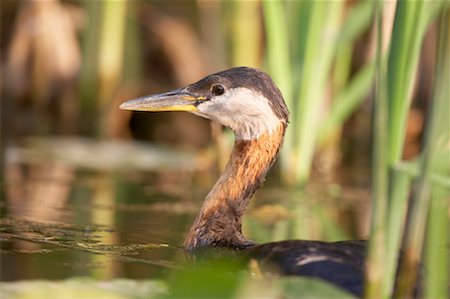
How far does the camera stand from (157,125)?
13758 mm

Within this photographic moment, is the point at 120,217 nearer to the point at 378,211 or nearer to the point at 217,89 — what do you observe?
the point at 217,89

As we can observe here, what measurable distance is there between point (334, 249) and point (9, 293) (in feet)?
4.48

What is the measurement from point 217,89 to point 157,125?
7.63 metres

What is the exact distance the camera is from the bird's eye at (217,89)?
6.15 meters

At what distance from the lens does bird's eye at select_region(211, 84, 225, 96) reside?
6154mm

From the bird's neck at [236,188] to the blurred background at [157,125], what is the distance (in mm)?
268

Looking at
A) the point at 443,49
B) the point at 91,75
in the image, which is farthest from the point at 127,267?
the point at 91,75

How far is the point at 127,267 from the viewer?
18.1ft

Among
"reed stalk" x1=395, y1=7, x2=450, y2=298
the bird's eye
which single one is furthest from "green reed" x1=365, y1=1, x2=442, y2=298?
the bird's eye

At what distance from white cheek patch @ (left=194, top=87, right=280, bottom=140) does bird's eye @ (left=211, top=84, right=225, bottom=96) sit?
24 millimetres

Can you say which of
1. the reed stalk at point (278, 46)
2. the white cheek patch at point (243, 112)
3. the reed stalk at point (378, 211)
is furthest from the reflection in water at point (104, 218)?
the reed stalk at point (278, 46)

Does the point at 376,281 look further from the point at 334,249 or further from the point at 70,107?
the point at 70,107

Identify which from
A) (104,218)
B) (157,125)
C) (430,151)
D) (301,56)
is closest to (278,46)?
(301,56)

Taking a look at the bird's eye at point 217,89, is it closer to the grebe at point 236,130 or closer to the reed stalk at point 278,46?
the grebe at point 236,130
